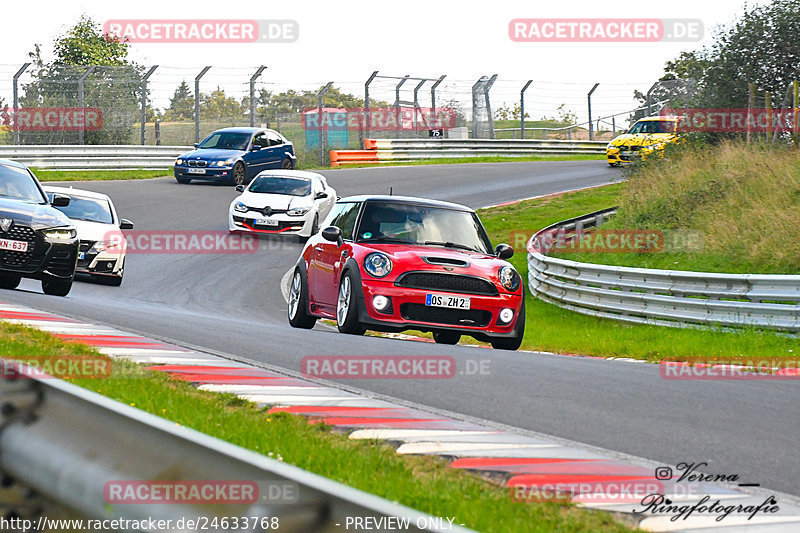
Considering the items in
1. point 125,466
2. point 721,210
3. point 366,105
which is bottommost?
point 721,210

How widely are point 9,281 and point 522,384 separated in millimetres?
8281

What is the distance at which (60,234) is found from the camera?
12172mm

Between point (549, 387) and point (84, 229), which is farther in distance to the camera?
point (84, 229)

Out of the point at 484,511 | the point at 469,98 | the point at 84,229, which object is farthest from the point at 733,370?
the point at 469,98

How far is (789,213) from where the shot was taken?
1708 cm

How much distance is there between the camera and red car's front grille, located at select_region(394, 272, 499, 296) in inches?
418

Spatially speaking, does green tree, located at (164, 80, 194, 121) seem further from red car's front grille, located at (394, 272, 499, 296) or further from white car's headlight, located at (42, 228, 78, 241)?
red car's front grille, located at (394, 272, 499, 296)

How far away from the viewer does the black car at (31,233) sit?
11750 mm

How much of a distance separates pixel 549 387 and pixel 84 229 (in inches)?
379

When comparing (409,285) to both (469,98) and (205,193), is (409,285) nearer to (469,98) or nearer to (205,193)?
(205,193)

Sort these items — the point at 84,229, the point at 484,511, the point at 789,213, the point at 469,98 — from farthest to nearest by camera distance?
the point at 469,98, the point at 789,213, the point at 84,229, the point at 484,511

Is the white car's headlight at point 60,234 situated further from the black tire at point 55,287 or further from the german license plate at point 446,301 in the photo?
the german license plate at point 446,301
